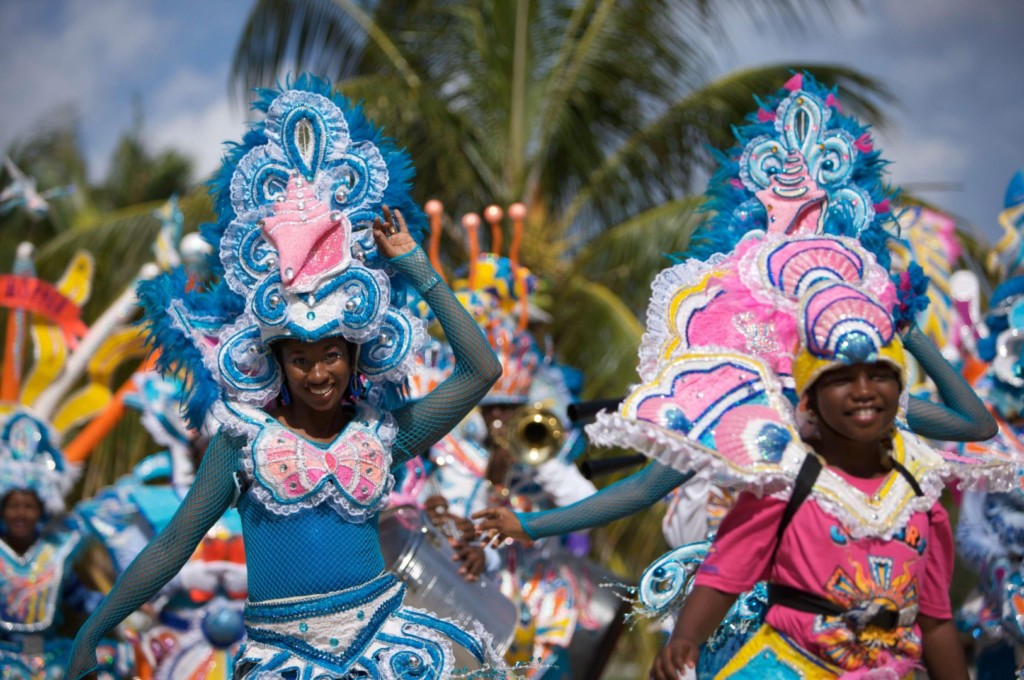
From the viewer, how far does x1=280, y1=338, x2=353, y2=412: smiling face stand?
12.3ft

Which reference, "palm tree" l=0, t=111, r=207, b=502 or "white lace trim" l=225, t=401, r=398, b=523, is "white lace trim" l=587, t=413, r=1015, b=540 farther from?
"palm tree" l=0, t=111, r=207, b=502

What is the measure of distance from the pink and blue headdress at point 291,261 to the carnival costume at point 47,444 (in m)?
2.30

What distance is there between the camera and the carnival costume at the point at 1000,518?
220 inches

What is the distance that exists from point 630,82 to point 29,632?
24.9 ft

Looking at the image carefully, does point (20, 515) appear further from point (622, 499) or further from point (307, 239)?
point (622, 499)

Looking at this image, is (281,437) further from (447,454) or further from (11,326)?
(11,326)

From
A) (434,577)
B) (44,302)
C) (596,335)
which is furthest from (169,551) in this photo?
(596,335)

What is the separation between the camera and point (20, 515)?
6.95 m

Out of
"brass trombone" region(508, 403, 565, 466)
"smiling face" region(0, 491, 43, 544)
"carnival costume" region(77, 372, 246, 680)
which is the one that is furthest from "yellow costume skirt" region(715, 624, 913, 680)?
"smiling face" region(0, 491, 43, 544)

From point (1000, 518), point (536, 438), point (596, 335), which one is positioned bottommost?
point (1000, 518)

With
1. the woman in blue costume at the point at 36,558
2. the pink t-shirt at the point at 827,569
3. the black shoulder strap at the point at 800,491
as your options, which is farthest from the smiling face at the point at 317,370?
the woman in blue costume at the point at 36,558

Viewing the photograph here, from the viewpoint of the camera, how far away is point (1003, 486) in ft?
Result: 12.2

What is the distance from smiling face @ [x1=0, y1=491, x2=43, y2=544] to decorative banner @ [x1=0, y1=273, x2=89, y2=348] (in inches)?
69.6

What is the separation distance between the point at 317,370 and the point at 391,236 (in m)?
0.46
